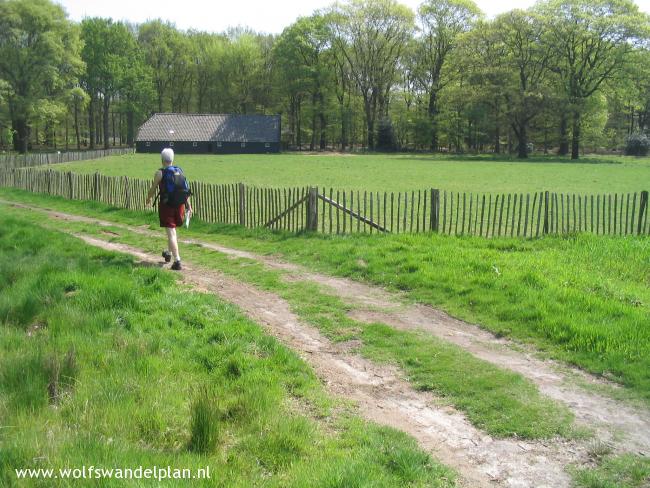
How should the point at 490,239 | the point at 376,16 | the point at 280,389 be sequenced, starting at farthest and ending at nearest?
the point at 376,16 → the point at 490,239 → the point at 280,389

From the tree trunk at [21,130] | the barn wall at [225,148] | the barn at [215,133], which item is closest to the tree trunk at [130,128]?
the barn at [215,133]

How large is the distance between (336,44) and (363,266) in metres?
70.9

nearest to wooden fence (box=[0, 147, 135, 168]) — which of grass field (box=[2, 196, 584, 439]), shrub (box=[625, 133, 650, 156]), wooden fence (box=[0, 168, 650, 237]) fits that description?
wooden fence (box=[0, 168, 650, 237])

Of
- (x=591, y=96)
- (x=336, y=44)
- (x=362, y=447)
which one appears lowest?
(x=362, y=447)

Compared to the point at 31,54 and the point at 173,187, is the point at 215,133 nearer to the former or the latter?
the point at 31,54

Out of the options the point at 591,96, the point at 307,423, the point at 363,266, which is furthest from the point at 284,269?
the point at 591,96

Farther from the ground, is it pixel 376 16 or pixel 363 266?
pixel 376 16

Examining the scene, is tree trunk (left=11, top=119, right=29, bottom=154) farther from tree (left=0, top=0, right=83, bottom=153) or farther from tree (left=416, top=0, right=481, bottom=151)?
tree (left=416, top=0, right=481, bottom=151)

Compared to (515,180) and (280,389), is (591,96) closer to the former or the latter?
(515,180)

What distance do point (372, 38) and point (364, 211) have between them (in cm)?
6559

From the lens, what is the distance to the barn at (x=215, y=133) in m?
69.1

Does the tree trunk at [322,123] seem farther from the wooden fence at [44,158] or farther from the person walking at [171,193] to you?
the person walking at [171,193]

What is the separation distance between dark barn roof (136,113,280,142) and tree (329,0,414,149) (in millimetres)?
13519

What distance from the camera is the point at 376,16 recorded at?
72.4m
